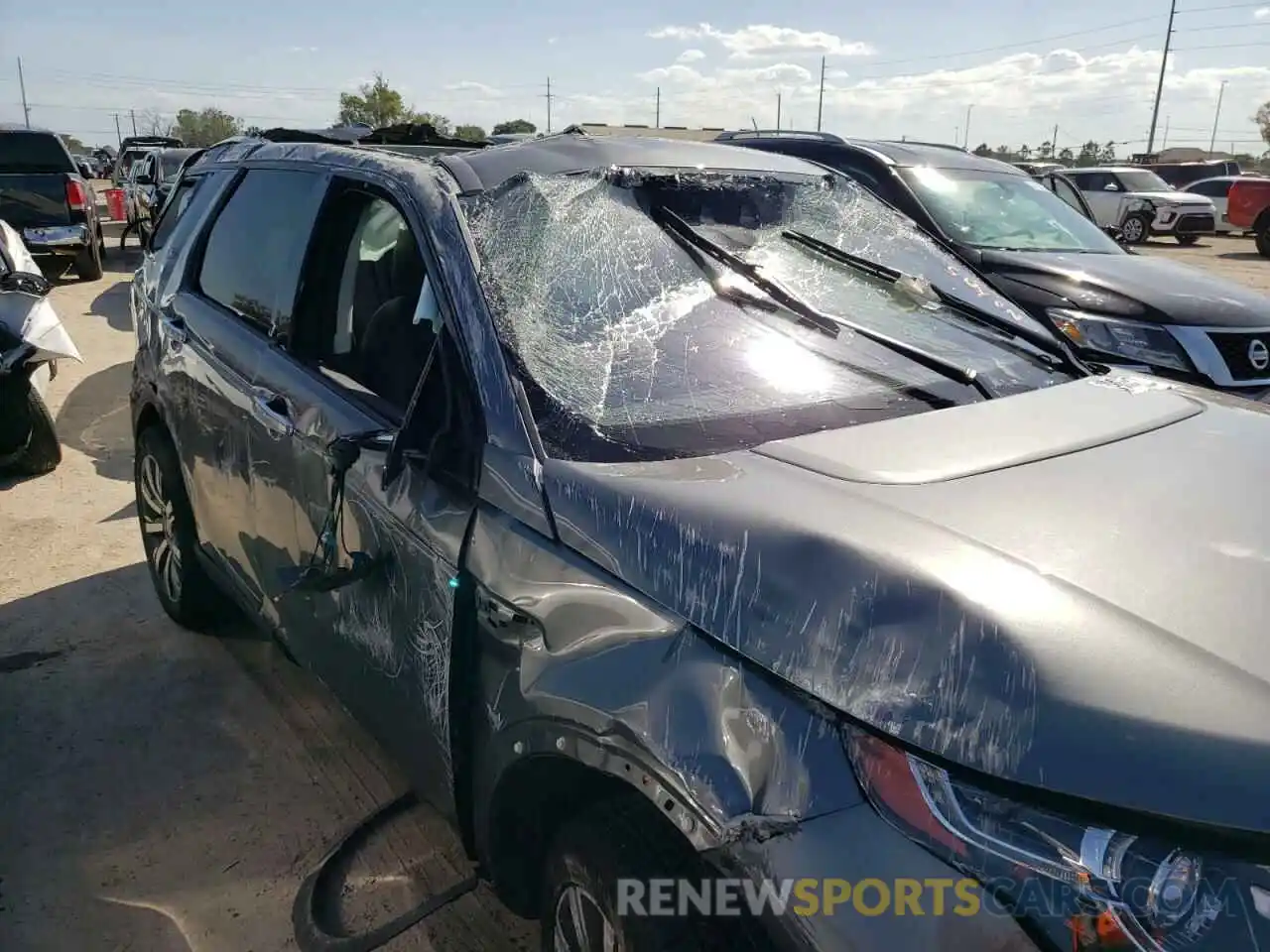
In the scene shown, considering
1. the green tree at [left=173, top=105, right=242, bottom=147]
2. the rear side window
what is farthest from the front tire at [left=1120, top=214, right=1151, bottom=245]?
the green tree at [left=173, top=105, right=242, bottom=147]

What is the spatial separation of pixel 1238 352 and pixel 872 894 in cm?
527

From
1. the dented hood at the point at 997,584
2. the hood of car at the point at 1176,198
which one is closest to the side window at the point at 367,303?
the dented hood at the point at 997,584

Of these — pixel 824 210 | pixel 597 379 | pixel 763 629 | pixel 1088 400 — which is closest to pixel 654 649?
pixel 763 629

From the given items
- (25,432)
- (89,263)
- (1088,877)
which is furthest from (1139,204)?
(1088,877)

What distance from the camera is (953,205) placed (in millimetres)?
6738

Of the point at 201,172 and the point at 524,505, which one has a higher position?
the point at 201,172

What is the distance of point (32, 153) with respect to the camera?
13180 mm

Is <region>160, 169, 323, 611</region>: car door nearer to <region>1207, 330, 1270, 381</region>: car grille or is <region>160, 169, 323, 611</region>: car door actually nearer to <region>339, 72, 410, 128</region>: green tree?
<region>1207, 330, 1270, 381</region>: car grille

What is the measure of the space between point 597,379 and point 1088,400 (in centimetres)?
115

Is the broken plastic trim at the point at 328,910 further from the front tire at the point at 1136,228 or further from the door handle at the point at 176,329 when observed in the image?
the front tire at the point at 1136,228

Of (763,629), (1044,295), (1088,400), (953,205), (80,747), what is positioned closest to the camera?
(763,629)

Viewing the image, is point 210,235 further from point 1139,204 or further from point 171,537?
point 1139,204

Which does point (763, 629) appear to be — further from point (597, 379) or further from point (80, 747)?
point (80, 747)

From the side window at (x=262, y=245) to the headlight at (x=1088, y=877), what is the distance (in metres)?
2.32
